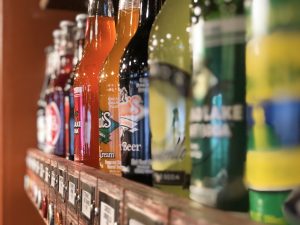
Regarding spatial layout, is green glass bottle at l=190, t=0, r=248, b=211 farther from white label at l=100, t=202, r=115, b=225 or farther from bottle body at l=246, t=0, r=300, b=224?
white label at l=100, t=202, r=115, b=225

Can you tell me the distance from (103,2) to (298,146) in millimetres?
657

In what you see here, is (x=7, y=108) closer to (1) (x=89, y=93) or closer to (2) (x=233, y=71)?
(1) (x=89, y=93)

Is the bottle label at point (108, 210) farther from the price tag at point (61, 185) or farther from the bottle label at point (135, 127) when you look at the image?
the price tag at point (61, 185)

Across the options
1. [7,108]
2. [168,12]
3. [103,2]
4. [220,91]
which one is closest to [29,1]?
[7,108]

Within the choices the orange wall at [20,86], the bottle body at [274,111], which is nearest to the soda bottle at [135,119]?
the bottle body at [274,111]

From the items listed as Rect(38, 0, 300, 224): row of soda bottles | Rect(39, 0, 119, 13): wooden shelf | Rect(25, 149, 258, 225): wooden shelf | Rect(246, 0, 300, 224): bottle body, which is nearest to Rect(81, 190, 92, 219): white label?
Rect(25, 149, 258, 225): wooden shelf

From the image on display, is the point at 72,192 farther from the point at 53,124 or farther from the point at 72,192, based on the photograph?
the point at 53,124

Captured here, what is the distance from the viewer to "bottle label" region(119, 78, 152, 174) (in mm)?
519

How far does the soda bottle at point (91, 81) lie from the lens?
79 cm

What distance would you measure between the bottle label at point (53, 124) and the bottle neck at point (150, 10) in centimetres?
55

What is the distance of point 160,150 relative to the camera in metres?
0.45

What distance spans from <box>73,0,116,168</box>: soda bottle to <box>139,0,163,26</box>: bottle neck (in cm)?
21

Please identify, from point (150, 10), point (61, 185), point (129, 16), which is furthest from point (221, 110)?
point (61, 185)

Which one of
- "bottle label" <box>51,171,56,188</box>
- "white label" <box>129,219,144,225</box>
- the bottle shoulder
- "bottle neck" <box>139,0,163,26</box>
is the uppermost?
"bottle neck" <box>139,0,163,26</box>
